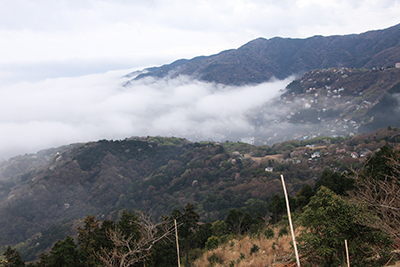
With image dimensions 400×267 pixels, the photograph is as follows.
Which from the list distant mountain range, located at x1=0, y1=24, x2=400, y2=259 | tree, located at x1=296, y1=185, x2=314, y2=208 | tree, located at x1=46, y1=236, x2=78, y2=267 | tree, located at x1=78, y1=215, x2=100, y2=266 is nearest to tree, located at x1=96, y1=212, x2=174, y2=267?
tree, located at x1=78, y1=215, x2=100, y2=266

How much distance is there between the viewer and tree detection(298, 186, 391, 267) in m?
6.11

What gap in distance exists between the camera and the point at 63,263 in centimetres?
1895

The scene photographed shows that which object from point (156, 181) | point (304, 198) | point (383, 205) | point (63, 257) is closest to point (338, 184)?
point (304, 198)

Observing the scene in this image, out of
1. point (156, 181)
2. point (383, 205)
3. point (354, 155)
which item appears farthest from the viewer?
point (156, 181)

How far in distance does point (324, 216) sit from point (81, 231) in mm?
20578

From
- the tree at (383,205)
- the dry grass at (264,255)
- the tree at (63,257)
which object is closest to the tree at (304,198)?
the dry grass at (264,255)

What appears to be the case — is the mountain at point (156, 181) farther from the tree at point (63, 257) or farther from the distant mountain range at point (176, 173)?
the tree at point (63, 257)

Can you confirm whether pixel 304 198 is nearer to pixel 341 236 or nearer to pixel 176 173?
pixel 341 236

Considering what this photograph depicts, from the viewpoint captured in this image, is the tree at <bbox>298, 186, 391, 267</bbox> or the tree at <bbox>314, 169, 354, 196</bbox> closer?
the tree at <bbox>298, 186, 391, 267</bbox>

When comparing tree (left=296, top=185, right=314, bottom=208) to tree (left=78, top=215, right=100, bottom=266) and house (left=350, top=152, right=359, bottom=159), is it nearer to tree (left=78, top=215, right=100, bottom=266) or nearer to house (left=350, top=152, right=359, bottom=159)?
tree (left=78, top=215, right=100, bottom=266)

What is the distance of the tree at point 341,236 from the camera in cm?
611

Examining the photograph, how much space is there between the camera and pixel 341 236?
621 centimetres

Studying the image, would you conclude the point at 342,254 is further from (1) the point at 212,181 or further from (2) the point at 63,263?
(1) the point at 212,181

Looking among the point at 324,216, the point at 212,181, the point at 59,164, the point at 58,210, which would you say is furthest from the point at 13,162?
the point at 324,216
